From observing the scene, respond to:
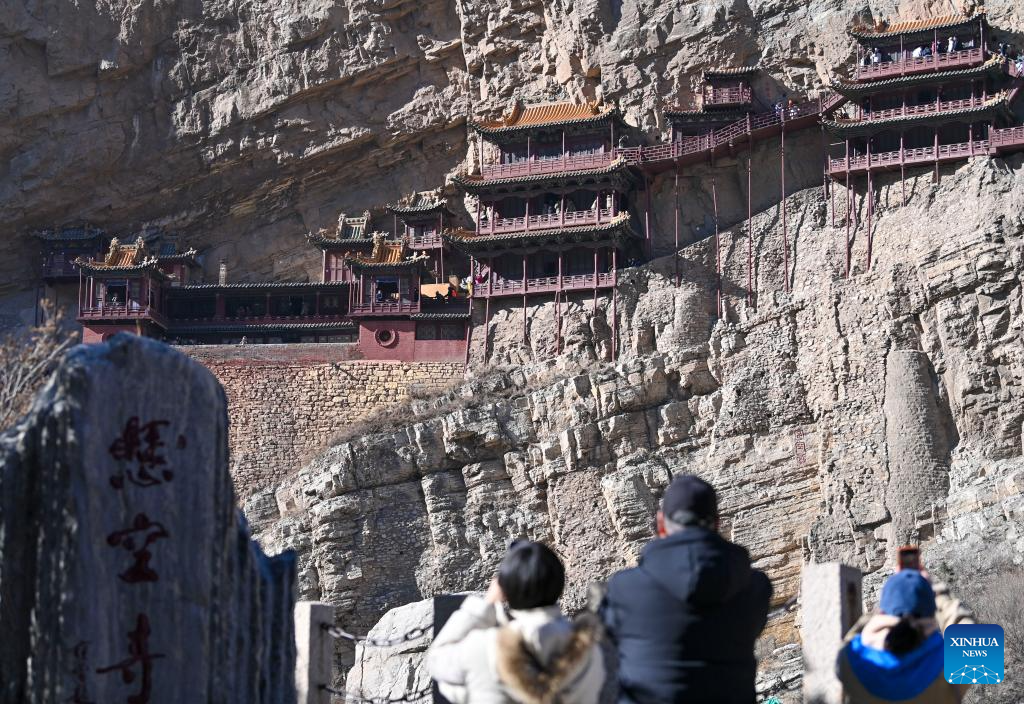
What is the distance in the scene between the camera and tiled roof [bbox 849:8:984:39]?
107 ft

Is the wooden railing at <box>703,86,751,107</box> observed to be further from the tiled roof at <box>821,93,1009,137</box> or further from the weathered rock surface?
the weathered rock surface

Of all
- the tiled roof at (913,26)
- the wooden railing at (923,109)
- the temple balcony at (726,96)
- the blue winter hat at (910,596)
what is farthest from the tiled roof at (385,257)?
the blue winter hat at (910,596)

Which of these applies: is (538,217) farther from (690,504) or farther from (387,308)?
(690,504)

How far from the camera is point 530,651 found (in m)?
6.82

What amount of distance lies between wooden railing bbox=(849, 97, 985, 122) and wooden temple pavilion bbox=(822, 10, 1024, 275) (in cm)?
2

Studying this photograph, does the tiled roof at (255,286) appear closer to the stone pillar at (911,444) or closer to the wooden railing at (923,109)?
the wooden railing at (923,109)

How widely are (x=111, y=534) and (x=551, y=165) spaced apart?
2868cm

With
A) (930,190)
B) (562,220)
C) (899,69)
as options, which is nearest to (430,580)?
(562,220)

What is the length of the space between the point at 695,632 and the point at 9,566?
3826 mm

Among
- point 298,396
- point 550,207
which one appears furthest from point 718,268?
point 298,396

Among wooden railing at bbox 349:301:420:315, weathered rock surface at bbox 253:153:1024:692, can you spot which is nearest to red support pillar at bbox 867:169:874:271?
weathered rock surface at bbox 253:153:1024:692

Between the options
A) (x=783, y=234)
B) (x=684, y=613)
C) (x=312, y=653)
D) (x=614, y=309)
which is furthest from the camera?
(x=614, y=309)

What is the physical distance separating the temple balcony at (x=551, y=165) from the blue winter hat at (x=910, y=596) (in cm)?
2866

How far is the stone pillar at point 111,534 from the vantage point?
8203mm
